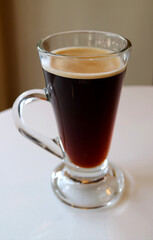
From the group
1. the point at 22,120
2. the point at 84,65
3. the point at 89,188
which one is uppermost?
the point at 84,65

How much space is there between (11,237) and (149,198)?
269 millimetres

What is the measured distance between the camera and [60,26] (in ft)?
5.26

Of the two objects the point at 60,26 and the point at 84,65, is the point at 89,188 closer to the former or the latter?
the point at 84,65

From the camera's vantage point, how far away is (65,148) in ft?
2.05

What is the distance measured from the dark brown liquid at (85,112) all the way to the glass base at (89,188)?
4cm

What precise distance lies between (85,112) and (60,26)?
118 cm

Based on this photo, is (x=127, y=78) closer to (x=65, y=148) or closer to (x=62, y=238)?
(x=65, y=148)

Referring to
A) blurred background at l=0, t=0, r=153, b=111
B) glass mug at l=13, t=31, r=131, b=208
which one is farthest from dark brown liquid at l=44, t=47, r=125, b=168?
blurred background at l=0, t=0, r=153, b=111

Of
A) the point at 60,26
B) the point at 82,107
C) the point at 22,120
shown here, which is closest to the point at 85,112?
the point at 82,107

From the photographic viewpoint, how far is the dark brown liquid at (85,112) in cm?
51

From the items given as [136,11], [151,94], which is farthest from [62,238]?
[136,11]

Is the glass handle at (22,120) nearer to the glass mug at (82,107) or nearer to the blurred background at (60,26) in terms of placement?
the glass mug at (82,107)

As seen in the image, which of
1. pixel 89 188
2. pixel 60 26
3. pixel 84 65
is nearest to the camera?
pixel 84 65

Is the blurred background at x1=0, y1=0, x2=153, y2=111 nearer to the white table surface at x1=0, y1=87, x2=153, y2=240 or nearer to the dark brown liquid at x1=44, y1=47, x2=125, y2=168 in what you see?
the white table surface at x1=0, y1=87, x2=153, y2=240
